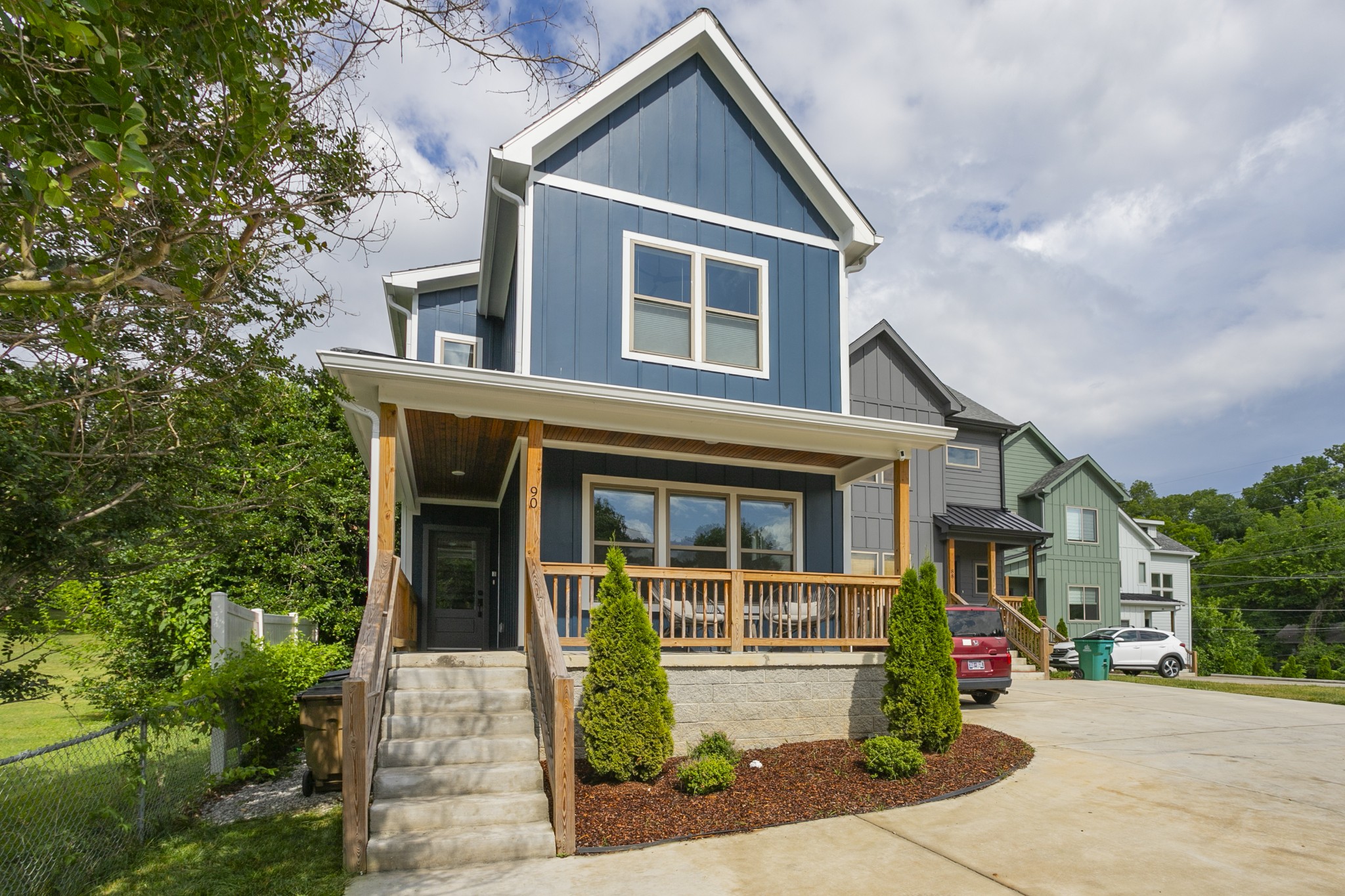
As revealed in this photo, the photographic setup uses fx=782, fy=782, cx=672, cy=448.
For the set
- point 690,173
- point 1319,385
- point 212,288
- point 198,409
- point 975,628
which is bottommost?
point 975,628

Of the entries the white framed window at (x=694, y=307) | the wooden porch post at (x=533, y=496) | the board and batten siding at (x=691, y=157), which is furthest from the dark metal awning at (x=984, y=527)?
the wooden porch post at (x=533, y=496)

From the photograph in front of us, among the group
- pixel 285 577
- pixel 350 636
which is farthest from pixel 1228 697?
pixel 285 577

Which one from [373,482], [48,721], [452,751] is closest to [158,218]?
[373,482]

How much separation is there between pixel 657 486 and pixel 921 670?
3798 millimetres

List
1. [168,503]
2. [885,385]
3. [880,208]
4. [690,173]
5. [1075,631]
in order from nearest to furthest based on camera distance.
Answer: [168,503] → [690,173] → [880,208] → [885,385] → [1075,631]

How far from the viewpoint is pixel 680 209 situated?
33.1ft

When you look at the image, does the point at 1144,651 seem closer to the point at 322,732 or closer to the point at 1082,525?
the point at 1082,525

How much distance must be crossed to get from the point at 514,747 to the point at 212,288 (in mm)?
3995

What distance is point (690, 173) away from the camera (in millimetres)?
10250

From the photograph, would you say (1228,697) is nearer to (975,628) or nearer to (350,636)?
(975,628)

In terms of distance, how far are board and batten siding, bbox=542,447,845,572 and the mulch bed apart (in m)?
2.76

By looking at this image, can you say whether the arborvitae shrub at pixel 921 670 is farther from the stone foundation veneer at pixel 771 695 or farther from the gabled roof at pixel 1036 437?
the gabled roof at pixel 1036 437

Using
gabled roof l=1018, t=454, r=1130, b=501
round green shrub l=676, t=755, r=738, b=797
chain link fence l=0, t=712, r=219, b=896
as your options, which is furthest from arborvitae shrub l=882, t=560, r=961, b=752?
gabled roof l=1018, t=454, r=1130, b=501

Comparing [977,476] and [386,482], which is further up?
[977,476]
